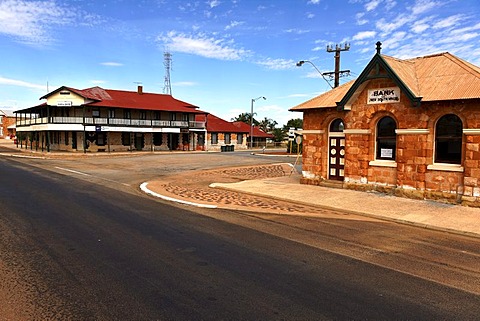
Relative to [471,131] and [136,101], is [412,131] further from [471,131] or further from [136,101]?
[136,101]

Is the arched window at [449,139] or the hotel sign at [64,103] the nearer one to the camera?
the arched window at [449,139]

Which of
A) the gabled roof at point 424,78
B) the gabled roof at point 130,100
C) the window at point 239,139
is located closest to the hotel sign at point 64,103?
the gabled roof at point 130,100

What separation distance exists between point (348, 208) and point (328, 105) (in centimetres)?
568

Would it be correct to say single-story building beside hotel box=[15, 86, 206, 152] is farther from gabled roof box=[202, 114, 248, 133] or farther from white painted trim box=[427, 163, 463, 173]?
white painted trim box=[427, 163, 463, 173]

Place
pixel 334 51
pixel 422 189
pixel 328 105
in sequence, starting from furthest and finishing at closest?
pixel 334 51
pixel 328 105
pixel 422 189

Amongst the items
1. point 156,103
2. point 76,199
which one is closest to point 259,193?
point 76,199

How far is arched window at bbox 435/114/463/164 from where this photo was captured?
11891 mm

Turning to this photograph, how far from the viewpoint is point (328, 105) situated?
15.2 m

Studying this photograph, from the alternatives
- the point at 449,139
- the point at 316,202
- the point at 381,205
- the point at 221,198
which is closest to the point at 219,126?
the point at 221,198

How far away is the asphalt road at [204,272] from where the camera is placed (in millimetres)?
4305

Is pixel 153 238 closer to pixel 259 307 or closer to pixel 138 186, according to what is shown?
pixel 259 307

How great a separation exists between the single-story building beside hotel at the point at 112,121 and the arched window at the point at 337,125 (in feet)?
107

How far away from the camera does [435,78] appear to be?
13.1m

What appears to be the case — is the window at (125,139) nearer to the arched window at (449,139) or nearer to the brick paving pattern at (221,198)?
the brick paving pattern at (221,198)
